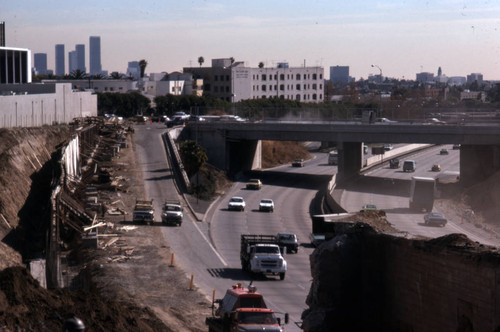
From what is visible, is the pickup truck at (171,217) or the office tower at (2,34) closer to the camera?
A: the pickup truck at (171,217)

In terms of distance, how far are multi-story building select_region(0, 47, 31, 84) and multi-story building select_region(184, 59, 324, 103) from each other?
1805 inches

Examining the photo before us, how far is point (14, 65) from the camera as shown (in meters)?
89.1

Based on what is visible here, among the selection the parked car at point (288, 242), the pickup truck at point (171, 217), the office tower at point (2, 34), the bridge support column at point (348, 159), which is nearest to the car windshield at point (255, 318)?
the parked car at point (288, 242)

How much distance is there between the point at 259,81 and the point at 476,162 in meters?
78.6

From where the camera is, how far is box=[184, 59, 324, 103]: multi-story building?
135 meters

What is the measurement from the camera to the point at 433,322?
52.9 feet

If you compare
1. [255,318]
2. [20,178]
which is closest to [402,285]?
[255,318]

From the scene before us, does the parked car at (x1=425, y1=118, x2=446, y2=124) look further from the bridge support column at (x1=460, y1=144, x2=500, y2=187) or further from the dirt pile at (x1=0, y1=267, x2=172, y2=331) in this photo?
the dirt pile at (x1=0, y1=267, x2=172, y2=331)

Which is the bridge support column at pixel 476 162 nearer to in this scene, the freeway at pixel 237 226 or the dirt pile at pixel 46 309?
the freeway at pixel 237 226

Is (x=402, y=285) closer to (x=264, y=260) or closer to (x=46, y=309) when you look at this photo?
(x=46, y=309)

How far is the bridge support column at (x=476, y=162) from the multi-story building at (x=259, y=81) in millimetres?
72980

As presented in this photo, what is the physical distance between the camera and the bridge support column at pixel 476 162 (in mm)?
61688

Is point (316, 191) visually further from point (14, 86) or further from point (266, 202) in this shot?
point (14, 86)

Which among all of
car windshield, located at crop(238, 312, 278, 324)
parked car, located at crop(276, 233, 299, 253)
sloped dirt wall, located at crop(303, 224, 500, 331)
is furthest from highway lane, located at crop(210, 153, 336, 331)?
car windshield, located at crop(238, 312, 278, 324)
